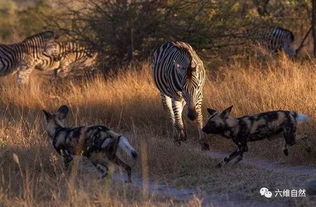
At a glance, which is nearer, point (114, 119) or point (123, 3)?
point (114, 119)

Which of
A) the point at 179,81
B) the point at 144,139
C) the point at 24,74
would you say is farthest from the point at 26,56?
the point at 144,139

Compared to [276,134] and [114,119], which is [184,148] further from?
[114,119]

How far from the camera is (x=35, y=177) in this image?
29.0 ft

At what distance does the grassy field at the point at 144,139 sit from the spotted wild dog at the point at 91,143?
183 mm

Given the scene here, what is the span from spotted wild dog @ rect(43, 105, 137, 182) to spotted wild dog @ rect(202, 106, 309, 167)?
1378 mm

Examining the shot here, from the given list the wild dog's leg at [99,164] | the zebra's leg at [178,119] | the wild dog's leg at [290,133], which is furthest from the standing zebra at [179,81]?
the wild dog's leg at [99,164]

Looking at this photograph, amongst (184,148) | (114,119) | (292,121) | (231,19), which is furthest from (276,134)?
(231,19)

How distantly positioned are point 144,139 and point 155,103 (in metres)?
2.77

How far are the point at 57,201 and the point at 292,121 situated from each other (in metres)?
3.46

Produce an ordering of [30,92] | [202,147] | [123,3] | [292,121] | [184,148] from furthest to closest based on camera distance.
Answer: [123,3]
[30,92]
[202,147]
[184,148]
[292,121]

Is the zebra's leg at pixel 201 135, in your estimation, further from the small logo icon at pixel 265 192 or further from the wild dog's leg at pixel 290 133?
the small logo icon at pixel 265 192

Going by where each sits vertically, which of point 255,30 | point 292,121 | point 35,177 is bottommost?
point 35,177

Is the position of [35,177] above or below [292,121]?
below

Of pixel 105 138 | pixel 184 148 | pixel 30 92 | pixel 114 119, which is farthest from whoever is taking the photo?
pixel 30 92
